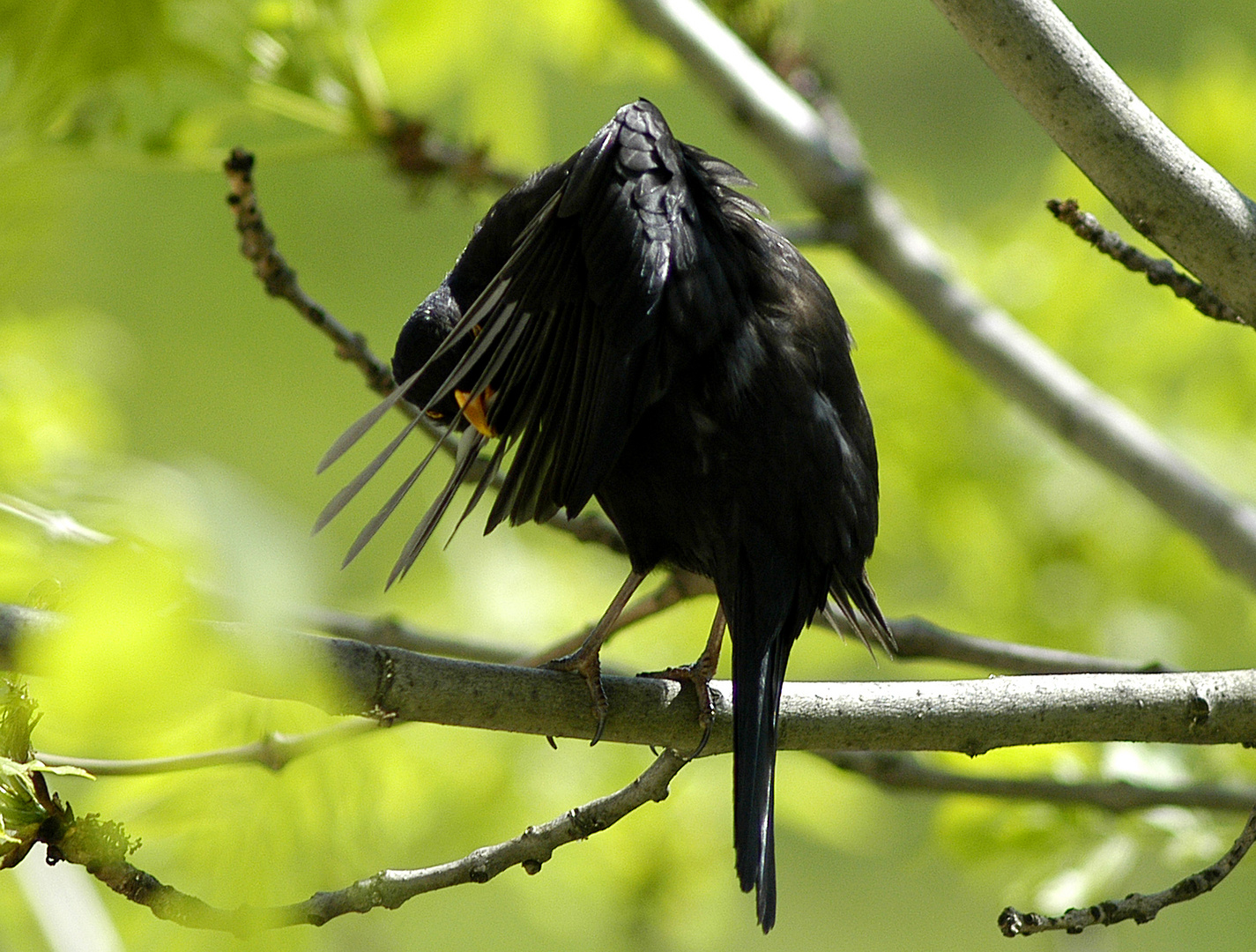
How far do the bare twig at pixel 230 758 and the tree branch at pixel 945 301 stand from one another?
93cm

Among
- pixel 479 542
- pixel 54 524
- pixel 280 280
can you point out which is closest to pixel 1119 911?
pixel 54 524

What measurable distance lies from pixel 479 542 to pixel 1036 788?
1.22 m

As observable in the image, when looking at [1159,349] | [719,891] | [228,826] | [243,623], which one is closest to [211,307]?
[719,891]

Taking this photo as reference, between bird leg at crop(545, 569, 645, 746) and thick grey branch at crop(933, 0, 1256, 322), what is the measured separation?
1.65 feet

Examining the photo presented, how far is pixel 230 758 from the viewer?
86cm

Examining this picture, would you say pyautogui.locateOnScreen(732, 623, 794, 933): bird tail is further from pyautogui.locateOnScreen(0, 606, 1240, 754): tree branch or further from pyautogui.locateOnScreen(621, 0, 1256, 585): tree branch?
pyautogui.locateOnScreen(621, 0, 1256, 585): tree branch

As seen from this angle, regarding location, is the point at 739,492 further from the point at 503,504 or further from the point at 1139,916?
the point at 1139,916

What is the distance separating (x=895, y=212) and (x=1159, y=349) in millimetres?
430

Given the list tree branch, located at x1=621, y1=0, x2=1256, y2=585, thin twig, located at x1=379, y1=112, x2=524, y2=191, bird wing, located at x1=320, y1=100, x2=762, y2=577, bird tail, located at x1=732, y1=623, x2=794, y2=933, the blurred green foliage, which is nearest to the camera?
the blurred green foliage

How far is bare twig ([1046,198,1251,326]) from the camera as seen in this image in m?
0.97

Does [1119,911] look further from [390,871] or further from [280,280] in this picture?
[280,280]

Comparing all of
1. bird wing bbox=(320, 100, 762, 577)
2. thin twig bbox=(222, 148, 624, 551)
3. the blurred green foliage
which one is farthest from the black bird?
the blurred green foliage

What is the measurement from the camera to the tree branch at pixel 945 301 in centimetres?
139

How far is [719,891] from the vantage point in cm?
212
